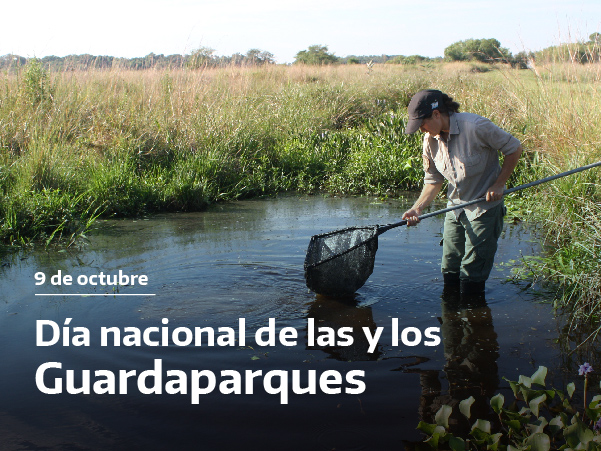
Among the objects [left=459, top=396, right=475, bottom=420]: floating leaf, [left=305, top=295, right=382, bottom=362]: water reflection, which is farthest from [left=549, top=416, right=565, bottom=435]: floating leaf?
[left=305, top=295, right=382, bottom=362]: water reflection

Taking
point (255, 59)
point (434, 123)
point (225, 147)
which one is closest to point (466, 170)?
point (434, 123)

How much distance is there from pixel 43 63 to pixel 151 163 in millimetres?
3072

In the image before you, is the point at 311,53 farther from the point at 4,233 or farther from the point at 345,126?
the point at 4,233

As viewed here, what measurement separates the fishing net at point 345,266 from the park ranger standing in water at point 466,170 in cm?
49

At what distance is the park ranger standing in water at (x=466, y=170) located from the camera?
423 centimetres

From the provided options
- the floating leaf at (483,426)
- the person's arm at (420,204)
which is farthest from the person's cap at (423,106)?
the floating leaf at (483,426)

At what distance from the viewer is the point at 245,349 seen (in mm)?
4113

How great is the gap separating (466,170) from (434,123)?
1.44ft

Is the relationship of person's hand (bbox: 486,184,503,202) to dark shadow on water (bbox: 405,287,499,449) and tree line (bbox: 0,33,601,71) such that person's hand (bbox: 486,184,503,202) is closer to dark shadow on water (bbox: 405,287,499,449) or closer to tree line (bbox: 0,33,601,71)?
dark shadow on water (bbox: 405,287,499,449)

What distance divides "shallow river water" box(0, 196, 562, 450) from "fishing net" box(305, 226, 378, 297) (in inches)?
5.3

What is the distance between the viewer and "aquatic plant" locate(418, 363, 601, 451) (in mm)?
2590

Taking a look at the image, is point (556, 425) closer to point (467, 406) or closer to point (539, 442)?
point (539, 442)

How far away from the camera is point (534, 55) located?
8469 mm

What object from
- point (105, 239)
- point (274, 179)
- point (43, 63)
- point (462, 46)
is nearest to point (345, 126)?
point (274, 179)
